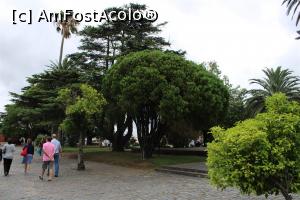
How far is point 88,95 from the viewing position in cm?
2206

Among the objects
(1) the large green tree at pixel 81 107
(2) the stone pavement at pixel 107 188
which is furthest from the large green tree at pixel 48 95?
(2) the stone pavement at pixel 107 188

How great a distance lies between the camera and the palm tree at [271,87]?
133ft

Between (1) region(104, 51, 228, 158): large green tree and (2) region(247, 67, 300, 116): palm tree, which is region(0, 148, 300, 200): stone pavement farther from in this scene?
(2) region(247, 67, 300, 116): palm tree

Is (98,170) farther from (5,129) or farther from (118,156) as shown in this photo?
(5,129)

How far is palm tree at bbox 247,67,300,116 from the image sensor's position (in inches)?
1596

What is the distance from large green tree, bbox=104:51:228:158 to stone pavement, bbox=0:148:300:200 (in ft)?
15.8

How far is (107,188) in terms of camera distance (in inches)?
602

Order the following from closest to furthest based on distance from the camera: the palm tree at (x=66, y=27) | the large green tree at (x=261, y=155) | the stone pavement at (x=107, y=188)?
the large green tree at (x=261, y=155), the stone pavement at (x=107, y=188), the palm tree at (x=66, y=27)

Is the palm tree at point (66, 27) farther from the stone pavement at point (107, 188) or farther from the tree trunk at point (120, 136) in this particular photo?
the stone pavement at point (107, 188)

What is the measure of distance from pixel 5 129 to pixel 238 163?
55.6m

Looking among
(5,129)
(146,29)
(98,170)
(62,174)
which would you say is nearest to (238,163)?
(62,174)

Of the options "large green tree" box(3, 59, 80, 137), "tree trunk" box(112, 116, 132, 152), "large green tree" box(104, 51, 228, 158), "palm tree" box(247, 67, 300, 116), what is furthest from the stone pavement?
"palm tree" box(247, 67, 300, 116)

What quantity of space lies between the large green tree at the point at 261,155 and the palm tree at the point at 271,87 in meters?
33.7

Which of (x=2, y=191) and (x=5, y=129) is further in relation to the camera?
(x=5, y=129)
